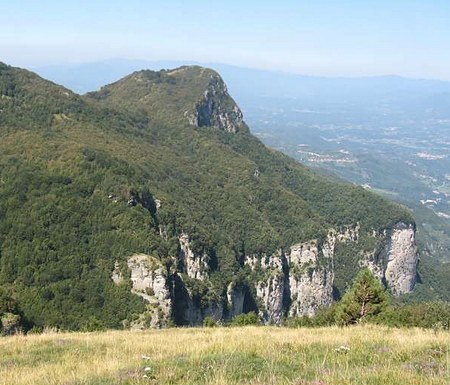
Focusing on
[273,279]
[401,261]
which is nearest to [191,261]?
[273,279]

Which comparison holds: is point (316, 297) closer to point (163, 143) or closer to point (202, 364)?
point (163, 143)

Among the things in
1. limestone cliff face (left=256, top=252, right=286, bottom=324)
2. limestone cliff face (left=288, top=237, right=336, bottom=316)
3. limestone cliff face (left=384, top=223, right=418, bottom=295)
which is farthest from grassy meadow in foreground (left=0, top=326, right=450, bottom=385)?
limestone cliff face (left=384, top=223, right=418, bottom=295)

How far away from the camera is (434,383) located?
299 inches

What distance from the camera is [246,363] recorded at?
10.4 metres

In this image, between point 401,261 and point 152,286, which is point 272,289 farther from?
point 401,261

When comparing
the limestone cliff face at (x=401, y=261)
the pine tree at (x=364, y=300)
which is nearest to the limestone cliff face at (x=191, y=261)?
the pine tree at (x=364, y=300)

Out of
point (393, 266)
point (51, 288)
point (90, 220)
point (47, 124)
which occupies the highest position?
point (47, 124)

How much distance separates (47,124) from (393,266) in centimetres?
13381

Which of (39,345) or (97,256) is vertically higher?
(39,345)

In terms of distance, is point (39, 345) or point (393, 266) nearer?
point (39, 345)

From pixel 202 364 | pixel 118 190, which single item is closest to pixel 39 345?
pixel 202 364

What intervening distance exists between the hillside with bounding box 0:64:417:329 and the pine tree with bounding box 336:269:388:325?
87.6 feet

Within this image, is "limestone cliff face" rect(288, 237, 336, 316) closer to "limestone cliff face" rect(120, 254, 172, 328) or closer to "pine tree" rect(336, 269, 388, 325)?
"limestone cliff face" rect(120, 254, 172, 328)

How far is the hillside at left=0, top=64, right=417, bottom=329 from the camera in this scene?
8288cm
